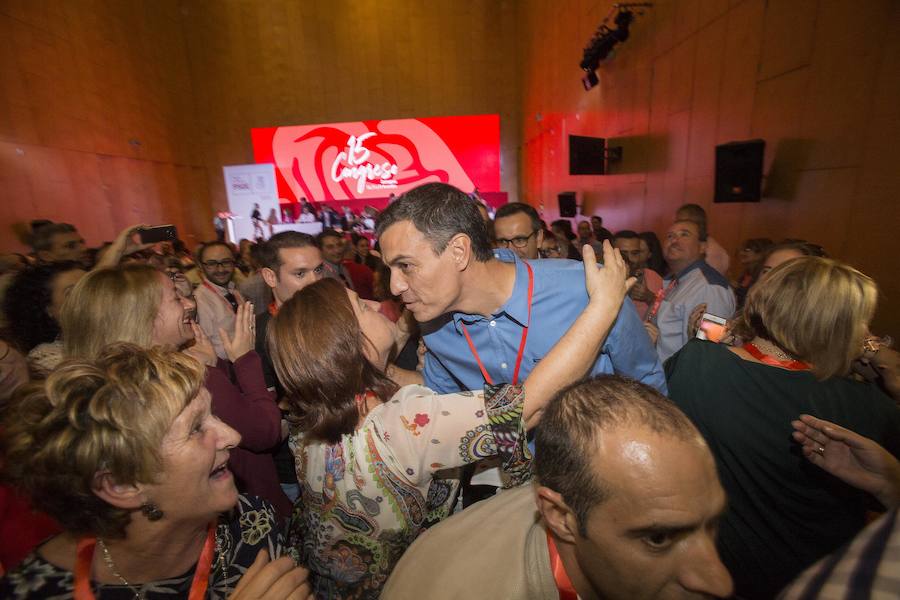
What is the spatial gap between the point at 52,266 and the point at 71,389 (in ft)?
5.75

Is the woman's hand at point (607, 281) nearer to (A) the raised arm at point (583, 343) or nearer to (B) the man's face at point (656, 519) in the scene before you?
(A) the raised arm at point (583, 343)

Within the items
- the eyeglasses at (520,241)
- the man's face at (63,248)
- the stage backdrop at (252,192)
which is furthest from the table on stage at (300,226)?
the eyeglasses at (520,241)

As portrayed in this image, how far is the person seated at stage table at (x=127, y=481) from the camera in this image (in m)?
0.86

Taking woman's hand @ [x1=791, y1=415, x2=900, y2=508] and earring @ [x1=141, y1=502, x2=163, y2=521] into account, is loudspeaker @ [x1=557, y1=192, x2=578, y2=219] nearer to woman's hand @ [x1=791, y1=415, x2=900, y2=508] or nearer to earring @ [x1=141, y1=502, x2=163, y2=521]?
woman's hand @ [x1=791, y1=415, x2=900, y2=508]

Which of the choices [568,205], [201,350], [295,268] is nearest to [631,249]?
[295,268]

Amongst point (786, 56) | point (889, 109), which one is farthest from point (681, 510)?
point (786, 56)

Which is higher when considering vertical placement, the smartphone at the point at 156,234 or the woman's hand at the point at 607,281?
the smartphone at the point at 156,234

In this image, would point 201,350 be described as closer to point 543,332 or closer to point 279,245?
point 279,245

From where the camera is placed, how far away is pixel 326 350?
129cm

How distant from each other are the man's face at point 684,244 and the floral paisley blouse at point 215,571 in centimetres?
302

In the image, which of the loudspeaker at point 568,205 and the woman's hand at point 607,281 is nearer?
the woman's hand at point 607,281

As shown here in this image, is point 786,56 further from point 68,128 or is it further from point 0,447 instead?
point 68,128

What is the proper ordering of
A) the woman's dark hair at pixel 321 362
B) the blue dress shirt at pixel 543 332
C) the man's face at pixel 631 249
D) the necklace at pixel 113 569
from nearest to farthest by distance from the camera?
the necklace at pixel 113 569 < the woman's dark hair at pixel 321 362 < the blue dress shirt at pixel 543 332 < the man's face at pixel 631 249

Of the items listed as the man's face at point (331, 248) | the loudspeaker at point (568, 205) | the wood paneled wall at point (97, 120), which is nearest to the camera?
the man's face at point (331, 248)
